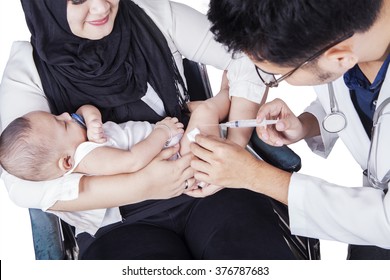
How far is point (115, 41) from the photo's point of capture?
2064 mm

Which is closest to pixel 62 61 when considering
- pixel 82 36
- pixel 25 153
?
pixel 82 36

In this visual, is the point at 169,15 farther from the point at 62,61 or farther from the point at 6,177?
the point at 6,177

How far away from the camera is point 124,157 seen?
6.47ft

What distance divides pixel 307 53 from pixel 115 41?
78 cm

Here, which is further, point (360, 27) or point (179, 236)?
point (179, 236)

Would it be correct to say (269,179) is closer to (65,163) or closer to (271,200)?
(271,200)

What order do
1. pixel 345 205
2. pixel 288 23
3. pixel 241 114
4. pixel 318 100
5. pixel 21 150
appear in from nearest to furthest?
pixel 288 23, pixel 345 205, pixel 21 150, pixel 241 114, pixel 318 100

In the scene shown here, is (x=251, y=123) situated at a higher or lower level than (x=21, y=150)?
higher

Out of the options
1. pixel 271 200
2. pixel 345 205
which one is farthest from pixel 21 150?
pixel 345 205

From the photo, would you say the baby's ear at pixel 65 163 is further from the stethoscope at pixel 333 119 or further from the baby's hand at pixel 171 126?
the stethoscope at pixel 333 119

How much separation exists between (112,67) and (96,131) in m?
0.27

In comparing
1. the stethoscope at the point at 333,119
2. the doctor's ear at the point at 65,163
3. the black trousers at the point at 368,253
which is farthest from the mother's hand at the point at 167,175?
the black trousers at the point at 368,253

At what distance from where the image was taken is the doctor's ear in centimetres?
195

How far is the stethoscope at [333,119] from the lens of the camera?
1979mm
